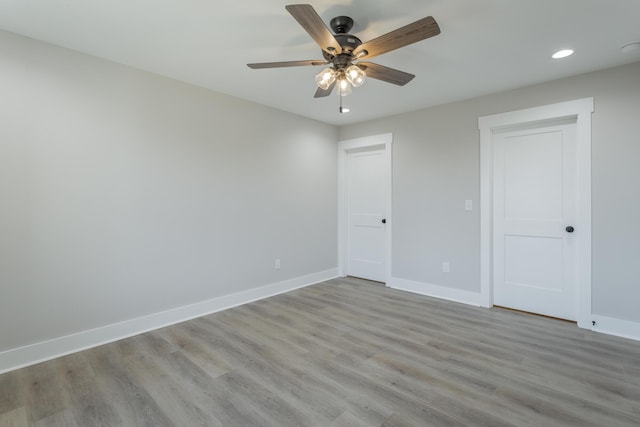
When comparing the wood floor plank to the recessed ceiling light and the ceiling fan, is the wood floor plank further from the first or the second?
the recessed ceiling light

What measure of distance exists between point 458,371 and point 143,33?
11.3ft

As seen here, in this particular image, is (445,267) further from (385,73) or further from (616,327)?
(385,73)

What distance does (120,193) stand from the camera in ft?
9.16

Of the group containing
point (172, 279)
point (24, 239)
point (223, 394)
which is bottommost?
point (223, 394)

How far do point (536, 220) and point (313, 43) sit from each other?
2.98 metres

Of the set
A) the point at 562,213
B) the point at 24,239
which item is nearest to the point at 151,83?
the point at 24,239

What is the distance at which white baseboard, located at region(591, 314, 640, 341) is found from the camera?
2.72 metres

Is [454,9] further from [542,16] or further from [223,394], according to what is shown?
[223,394]

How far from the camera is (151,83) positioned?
9.73ft

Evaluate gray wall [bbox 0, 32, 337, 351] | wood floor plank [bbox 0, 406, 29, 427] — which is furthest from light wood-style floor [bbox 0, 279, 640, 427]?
gray wall [bbox 0, 32, 337, 351]

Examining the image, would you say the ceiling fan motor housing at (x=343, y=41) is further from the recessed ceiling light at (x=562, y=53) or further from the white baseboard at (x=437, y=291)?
the white baseboard at (x=437, y=291)

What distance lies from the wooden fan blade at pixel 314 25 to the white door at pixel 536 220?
263 cm

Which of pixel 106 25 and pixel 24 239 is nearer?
pixel 106 25

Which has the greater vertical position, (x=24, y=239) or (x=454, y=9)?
(x=454, y=9)
